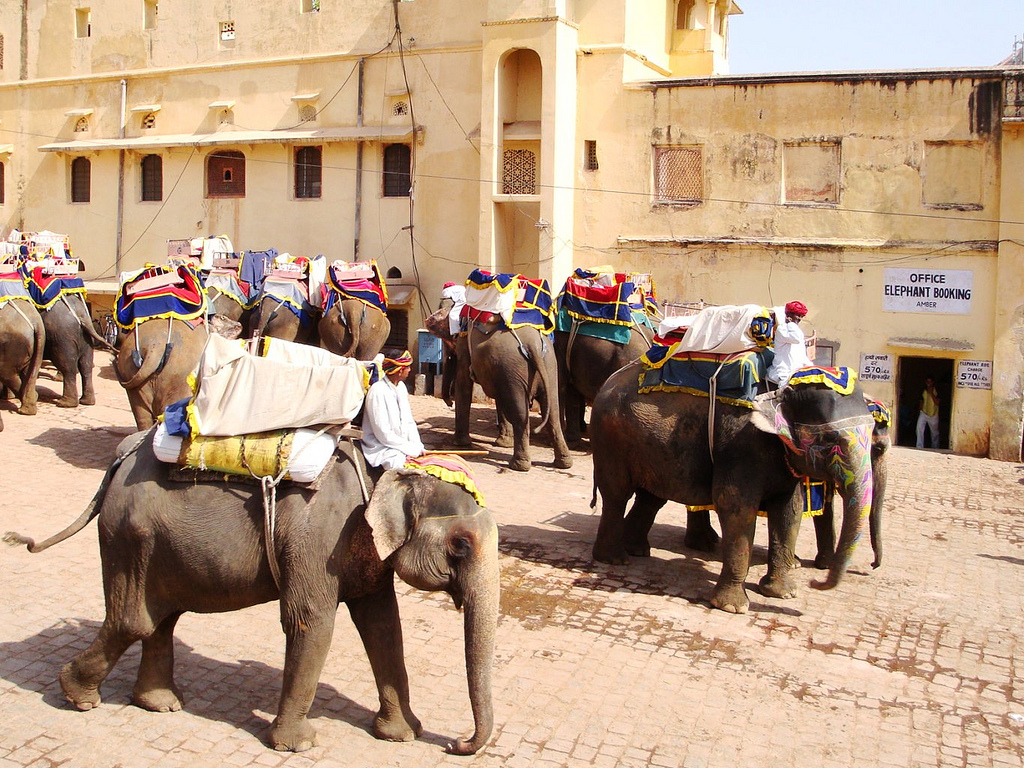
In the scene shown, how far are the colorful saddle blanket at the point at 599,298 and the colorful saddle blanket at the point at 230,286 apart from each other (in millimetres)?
6252

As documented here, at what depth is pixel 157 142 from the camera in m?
24.8

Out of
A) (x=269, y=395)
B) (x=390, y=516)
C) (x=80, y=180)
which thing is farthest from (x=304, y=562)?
(x=80, y=180)

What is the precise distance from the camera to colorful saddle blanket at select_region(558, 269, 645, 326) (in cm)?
1369

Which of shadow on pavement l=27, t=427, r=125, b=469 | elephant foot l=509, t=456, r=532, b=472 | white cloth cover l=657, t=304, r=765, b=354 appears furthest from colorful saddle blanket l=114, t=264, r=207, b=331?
white cloth cover l=657, t=304, r=765, b=354

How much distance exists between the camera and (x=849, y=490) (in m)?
7.71

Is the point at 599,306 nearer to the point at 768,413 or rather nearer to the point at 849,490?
the point at 768,413

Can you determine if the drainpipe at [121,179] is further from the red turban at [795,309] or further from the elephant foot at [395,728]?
the elephant foot at [395,728]

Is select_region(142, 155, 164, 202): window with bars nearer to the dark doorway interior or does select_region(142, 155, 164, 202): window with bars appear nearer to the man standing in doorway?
the dark doorway interior

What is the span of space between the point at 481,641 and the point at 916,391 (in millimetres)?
16680

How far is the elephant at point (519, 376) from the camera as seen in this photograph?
13.3m

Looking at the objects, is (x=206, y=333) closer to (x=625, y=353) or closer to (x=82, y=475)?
(x=82, y=475)

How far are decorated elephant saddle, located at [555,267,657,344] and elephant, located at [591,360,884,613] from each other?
430 cm

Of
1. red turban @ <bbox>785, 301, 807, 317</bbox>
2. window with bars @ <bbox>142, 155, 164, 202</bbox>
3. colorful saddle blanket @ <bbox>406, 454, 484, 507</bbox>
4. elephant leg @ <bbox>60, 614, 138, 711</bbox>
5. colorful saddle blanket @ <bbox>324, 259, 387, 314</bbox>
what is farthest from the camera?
window with bars @ <bbox>142, 155, 164, 202</bbox>

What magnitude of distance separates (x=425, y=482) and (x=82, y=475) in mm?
7657
